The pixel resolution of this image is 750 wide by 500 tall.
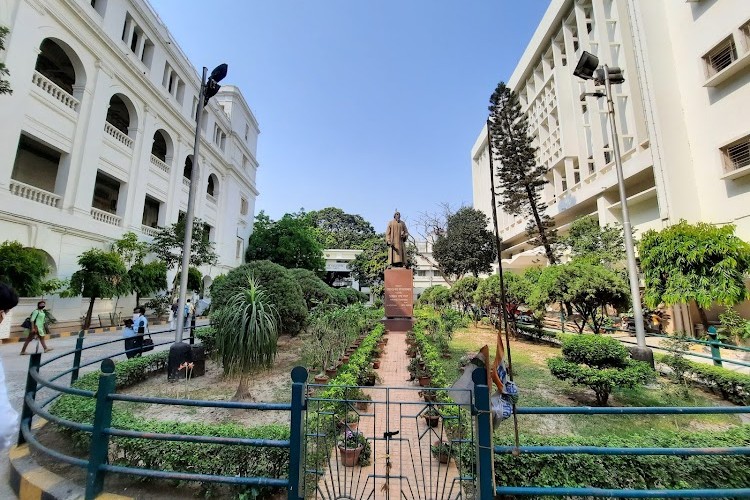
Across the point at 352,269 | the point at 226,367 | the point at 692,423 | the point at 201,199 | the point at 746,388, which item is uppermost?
the point at 201,199

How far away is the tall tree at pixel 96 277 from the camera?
11945mm

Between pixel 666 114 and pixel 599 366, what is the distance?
47.7 feet

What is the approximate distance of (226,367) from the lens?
5.03 metres

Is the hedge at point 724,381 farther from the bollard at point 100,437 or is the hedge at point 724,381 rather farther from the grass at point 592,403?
the bollard at point 100,437

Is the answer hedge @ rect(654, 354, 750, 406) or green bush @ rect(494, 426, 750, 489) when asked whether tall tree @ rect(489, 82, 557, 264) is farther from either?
green bush @ rect(494, 426, 750, 489)

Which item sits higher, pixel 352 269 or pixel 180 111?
pixel 180 111

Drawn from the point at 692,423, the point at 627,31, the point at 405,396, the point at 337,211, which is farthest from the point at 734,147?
the point at 337,211

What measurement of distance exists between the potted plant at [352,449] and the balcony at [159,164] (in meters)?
20.1

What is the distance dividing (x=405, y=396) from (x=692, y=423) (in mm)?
4160

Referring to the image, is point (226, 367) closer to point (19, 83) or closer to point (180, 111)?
point (19, 83)

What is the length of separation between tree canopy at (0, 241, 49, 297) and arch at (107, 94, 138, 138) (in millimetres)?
9284

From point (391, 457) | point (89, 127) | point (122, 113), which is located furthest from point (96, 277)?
point (391, 457)

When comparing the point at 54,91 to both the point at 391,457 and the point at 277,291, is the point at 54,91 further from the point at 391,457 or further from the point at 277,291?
the point at 391,457

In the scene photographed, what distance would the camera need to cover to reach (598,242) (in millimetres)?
16109
